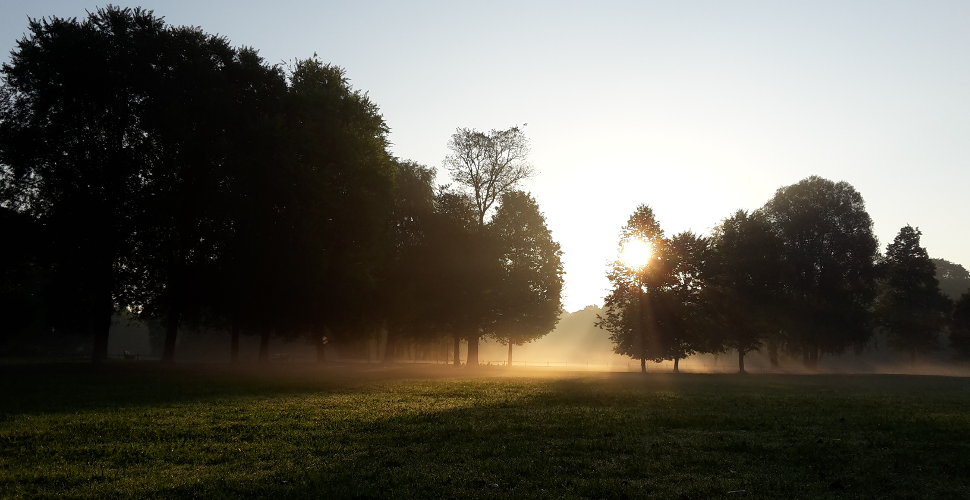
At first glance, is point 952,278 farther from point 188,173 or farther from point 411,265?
point 188,173

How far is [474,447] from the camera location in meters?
16.7

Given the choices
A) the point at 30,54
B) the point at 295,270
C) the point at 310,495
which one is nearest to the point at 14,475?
the point at 310,495

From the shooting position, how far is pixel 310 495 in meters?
11.8

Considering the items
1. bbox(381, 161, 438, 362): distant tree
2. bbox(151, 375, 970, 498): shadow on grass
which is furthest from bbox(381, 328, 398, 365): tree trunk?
bbox(151, 375, 970, 498): shadow on grass

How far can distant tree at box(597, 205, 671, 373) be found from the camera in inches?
2510

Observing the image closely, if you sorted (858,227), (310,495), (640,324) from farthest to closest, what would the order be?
(858,227) → (640,324) → (310,495)

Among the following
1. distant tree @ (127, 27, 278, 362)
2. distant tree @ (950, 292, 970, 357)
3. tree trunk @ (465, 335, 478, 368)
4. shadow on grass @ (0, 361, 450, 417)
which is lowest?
shadow on grass @ (0, 361, 450, 417)

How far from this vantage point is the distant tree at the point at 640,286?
6375 cm

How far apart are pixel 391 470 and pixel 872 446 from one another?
1184cm

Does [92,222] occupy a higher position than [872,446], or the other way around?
[92,222]

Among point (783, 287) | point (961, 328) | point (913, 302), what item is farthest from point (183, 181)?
point (961, 328)

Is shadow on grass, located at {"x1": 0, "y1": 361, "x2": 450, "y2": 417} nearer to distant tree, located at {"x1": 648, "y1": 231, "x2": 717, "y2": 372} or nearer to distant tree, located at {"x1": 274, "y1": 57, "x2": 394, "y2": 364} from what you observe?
distant tree, located at {"x1": 274, "y1": 57, "x2": 394, "y2": 364}

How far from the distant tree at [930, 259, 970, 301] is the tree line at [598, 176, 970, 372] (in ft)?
225

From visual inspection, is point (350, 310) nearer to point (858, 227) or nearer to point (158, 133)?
point (158, 133)
